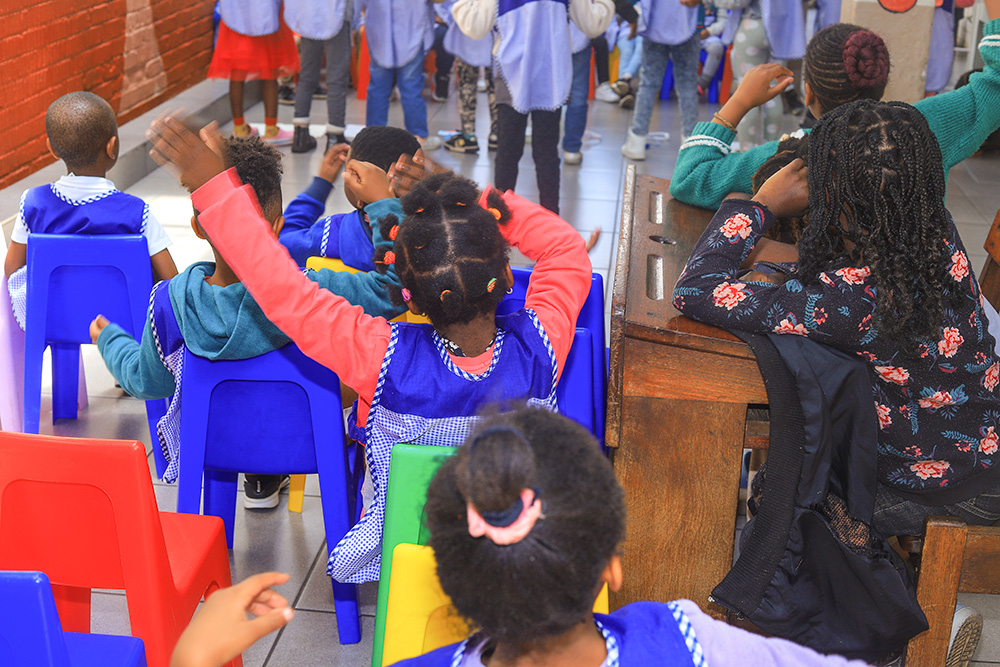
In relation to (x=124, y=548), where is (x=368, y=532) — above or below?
below

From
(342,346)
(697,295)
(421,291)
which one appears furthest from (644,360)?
(342,346)

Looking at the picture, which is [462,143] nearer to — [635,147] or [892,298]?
[635,147]

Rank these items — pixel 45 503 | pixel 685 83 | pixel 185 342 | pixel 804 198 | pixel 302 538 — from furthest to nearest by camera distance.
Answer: pixel 685 83 < pixel 302 538 < pixel 185 342 < pixel 804 198 < pixel 45 503

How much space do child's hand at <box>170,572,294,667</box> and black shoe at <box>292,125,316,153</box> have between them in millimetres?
4845

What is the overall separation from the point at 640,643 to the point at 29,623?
0.72m

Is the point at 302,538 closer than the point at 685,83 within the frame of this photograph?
Yes

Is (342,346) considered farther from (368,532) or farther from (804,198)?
(804,198)

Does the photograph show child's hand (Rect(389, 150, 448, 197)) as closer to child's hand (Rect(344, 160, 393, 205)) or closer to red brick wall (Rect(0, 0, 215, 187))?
child's hand (Rect(344, 160, 393, 205))

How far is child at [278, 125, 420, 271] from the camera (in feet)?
7.27

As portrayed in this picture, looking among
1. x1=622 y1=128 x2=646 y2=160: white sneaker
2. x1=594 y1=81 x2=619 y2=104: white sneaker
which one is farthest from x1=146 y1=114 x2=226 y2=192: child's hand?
x1=594 y1=81 x2=619 y2=104: white sneaker

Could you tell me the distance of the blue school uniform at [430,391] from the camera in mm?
1574

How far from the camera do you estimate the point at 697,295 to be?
162 centimetres

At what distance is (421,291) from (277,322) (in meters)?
0.25

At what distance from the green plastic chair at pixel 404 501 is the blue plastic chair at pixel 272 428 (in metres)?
0.47
